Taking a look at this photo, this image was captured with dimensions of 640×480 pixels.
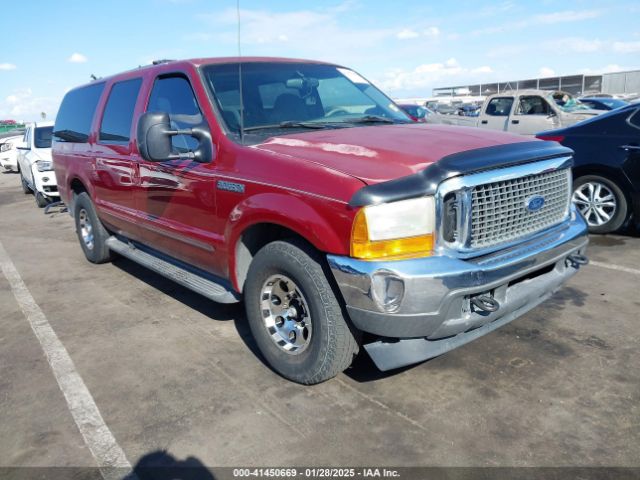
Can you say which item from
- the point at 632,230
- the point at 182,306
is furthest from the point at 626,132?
the point at 182,306

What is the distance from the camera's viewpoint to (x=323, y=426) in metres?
2.81

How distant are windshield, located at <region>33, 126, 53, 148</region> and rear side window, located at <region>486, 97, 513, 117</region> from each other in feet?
34.0

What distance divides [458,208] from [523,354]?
1.36 meters

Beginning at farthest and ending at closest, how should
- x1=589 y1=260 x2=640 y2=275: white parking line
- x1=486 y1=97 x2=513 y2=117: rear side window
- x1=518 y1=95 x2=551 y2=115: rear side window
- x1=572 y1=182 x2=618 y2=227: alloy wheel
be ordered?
1. x1=486 y1=97 x2=513 y2=117: rear side window
2. x1=518 y1=95 x2=551 y2=115: rear side window
3. x1=572 y1=182 x2=618 y2=227: alloy wheel
4. x1=589 y1=260 x2=640 y2=275: white parking line

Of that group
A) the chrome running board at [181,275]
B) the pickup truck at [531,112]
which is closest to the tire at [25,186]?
the chrome running board at [181,275]

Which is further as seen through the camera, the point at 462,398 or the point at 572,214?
the point at 572,214

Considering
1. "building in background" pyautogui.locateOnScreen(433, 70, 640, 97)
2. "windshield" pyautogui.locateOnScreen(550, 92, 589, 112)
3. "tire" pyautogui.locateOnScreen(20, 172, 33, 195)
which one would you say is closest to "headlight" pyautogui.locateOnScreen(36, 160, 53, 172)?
"tire" pyautogui.locateOnScreen(20, 172, 33, 195)

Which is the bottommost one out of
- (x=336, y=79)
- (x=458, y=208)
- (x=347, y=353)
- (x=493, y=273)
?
(x=347, y=353)

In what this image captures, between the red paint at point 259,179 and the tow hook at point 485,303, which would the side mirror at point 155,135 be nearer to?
the red paint at point 259,179

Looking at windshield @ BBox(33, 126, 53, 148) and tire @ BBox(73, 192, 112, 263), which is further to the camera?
windshield @ BBox(33, 126, 53, 148)

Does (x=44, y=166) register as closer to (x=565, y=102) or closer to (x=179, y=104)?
(x=179, y=104)

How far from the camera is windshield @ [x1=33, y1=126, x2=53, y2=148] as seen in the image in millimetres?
11438

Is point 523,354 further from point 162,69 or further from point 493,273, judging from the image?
point 162,69

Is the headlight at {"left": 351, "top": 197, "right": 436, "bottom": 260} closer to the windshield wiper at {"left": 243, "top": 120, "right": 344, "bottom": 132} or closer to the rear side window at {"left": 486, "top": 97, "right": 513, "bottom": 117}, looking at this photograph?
the windshield wiper at {"left": 243, "top": 120, "right": 344, "bottom": 132}
